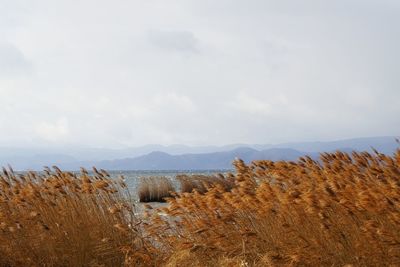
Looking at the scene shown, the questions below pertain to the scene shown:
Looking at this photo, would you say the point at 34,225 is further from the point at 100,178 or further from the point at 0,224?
the point at 100,178

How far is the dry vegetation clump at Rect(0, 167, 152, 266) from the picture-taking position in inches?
316

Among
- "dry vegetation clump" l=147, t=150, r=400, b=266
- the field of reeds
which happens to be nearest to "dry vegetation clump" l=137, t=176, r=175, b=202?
the field of reeds

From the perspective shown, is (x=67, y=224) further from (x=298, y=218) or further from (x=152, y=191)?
(x=152, y=191)

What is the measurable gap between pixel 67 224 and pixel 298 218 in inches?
117

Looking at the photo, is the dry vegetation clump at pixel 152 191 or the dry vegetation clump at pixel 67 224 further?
the dry vegetation clump at pixel 152 191

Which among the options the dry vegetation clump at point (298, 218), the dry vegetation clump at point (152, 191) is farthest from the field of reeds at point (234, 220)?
the dry vegetation clump at point (152, 191)

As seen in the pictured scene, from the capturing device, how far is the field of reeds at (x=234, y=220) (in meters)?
6.65

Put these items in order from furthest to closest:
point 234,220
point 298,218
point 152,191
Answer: point 152,191
point 234,220
point 298,218

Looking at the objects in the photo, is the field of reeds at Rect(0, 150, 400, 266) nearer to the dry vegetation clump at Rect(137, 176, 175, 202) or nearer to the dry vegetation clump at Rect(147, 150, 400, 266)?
the dry vegetation clump at Rect(147, 150, 400, 266)

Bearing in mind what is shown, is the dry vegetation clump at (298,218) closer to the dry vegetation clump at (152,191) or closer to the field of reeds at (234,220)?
the field of reeds at (234,220)

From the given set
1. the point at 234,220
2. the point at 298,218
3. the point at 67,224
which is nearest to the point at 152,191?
the point at 67,224

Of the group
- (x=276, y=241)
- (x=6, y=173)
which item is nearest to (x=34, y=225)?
(x=6, y=173)

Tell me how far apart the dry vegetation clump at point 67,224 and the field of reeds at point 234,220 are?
1cm

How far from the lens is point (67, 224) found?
8.17 meters
